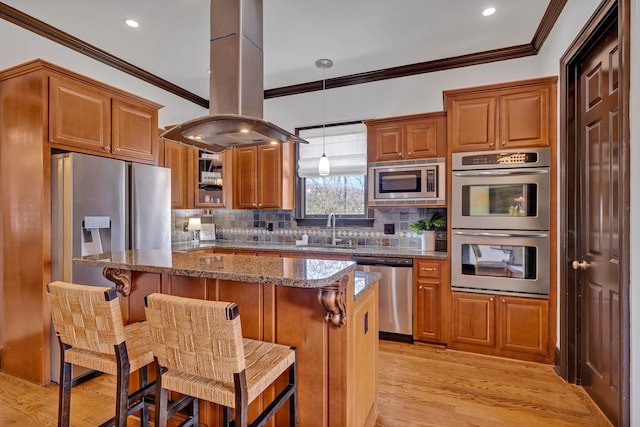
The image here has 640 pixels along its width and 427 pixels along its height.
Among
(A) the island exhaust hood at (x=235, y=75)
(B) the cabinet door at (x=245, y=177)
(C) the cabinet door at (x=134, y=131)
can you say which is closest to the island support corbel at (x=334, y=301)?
(A) the island exhaust hood at (x=235, y=75)

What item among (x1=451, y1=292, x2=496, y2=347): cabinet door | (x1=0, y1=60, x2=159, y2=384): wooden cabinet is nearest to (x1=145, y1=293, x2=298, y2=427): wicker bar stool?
(x1=0, y1=60, x2=159, y2=384): wooden cabinet

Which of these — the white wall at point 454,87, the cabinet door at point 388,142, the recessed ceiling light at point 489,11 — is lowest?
the cabinet door at point 388,142

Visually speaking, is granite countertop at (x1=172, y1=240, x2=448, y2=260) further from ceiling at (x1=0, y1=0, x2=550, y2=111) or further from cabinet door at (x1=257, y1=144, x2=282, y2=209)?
ceiling at (x1=0, y1=0, x2=550, y2=111)

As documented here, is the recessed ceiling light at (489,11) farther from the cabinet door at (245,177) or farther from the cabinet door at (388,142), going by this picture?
the cabinet door at (245,177)

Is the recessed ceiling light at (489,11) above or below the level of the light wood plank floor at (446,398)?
above

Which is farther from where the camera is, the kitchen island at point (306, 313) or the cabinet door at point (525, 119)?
the cabinet door at point (525, 119)

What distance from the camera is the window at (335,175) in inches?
165

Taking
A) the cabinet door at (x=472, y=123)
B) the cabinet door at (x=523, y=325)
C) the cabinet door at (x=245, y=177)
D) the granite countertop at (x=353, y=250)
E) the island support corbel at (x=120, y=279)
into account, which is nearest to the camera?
the island support corbel at (x=120, y=279)

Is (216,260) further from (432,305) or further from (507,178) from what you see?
(507,178)

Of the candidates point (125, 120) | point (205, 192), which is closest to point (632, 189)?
point (125, 120)

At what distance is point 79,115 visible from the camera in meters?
2.66

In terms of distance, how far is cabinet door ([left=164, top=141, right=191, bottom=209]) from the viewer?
4.09 metres

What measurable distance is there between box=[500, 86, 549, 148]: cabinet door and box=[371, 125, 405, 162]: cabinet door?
3.25ft

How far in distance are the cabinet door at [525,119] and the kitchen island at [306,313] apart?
2.15 metres
